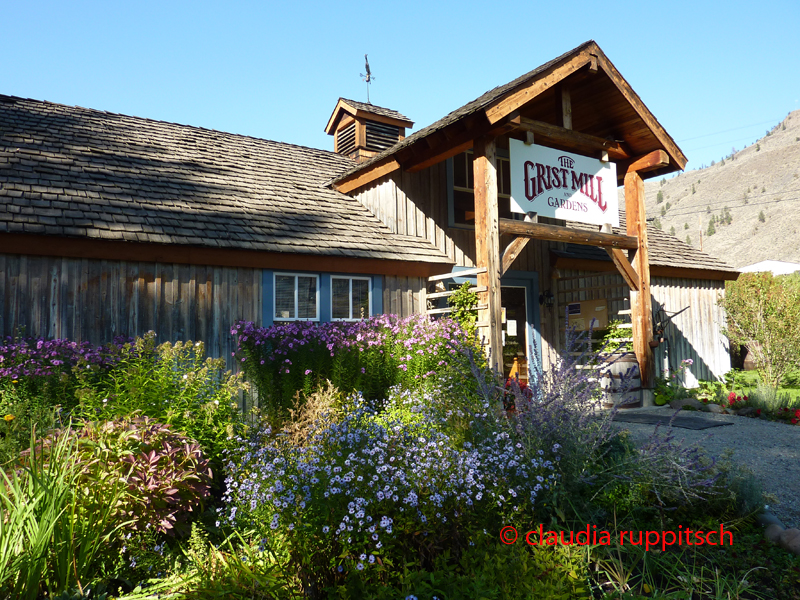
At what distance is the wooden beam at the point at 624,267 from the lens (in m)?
9.88

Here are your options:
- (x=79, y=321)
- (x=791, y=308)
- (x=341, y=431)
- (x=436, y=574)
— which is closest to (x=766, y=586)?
(x=436, y=574)

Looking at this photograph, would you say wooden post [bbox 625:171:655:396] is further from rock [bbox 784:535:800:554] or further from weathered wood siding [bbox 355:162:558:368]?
rock [bbox 784:535:800:554]

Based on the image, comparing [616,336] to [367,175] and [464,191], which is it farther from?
[367,175]

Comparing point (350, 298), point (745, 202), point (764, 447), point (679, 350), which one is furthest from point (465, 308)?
point (745, 202)

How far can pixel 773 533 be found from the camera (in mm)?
3596

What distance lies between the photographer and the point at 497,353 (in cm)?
774

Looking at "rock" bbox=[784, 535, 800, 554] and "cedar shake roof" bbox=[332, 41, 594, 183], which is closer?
"rock" bbox=[784, 535, 800, 554]

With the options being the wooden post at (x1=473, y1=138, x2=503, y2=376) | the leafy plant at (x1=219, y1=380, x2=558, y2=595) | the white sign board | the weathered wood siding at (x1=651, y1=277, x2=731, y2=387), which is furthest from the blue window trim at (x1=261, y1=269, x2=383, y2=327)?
the weathered wood siding at (x1=651, y1=277, x2=731, y2=387)

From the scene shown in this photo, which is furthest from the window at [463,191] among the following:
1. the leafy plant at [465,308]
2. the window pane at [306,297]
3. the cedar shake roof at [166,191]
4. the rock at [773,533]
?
the rock at [773,533]

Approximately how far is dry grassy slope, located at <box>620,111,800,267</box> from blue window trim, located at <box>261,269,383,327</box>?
46.9 m

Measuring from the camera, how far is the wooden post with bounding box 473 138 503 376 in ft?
25.6

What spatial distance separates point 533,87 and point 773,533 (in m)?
6.56

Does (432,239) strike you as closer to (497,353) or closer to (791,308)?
(497,353)

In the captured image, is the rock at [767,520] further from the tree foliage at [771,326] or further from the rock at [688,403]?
the tree foliage at [771,326]
